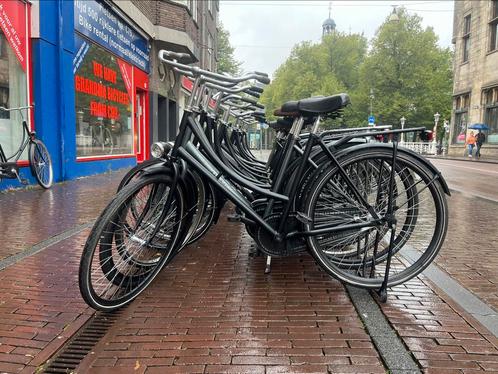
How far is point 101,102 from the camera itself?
457 inches

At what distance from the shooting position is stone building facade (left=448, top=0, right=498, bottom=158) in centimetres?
2917

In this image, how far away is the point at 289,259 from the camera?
4184 mm

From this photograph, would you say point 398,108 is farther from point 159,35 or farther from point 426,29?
point 159,35

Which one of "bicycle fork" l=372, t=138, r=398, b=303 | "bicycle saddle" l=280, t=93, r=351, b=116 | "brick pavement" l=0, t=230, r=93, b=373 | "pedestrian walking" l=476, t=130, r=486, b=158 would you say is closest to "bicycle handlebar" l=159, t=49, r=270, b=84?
"bicycle saddle" l=280, t=93, r=351, b=116

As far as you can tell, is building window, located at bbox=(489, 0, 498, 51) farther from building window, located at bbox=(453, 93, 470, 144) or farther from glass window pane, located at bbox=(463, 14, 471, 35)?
glass window pane, located at bbox=(463, 14, 471, 35)

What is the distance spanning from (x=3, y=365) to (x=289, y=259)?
244 cm

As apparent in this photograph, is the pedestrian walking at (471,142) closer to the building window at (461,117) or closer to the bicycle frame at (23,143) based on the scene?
the building window at (461,117)

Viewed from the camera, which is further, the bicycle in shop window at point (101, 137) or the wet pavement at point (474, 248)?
the bicycle in shop window at point (101, 137)

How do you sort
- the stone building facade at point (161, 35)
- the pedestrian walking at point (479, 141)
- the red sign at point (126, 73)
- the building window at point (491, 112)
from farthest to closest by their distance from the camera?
the building window at point (491, 112) → the pedestrian walking at point (479, 141) → the stone building facade at point (161, 35) → the red sign at point (126, 73)

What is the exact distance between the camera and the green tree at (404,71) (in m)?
39.8

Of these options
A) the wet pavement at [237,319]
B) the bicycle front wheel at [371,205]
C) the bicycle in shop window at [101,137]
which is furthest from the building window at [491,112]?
the bicycle front wheel at [371,205]

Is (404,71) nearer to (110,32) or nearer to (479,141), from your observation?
(479,141)

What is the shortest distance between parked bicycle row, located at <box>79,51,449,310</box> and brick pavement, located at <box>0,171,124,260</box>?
5.48 feet

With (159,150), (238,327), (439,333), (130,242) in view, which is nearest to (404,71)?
(159,150)
